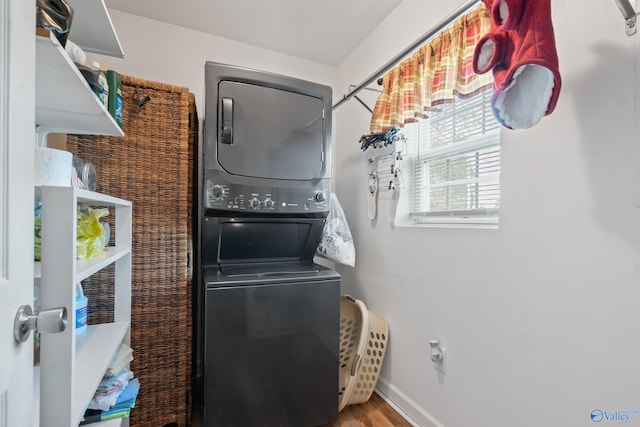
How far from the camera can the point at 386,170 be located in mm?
1952

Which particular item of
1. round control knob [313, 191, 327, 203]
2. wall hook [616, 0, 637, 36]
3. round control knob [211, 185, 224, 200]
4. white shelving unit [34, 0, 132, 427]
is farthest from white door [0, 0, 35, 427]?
wall hook [616, 0, 637, 36]

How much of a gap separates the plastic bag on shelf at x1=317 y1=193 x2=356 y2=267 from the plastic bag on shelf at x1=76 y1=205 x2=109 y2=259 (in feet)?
4.09

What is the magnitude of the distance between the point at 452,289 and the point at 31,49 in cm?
167

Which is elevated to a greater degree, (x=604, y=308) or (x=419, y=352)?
(x=604, y=308)

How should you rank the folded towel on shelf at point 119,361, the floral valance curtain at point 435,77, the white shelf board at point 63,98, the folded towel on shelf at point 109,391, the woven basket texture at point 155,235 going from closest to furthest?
the white shelf board at point 63,98, the folded towel on shelf at point 109,391, the folded towel on shelf at point 119,361, the floral valance curtain at point 435,77, the woven basket texture at point 155,235

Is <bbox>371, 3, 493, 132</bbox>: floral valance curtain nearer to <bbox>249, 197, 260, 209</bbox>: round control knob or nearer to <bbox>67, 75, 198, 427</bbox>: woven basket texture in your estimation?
<bbox>249, 197, 260, 209</bbox>: round control knob

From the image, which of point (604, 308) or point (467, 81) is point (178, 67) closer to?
point (467, 81)

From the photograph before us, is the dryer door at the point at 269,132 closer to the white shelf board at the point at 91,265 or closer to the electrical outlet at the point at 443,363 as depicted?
the white shelf board at the point at 91,265

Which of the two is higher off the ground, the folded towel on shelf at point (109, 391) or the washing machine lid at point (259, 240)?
the washing machine lid at point (259, 240)

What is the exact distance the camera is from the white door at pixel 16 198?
0.47 m

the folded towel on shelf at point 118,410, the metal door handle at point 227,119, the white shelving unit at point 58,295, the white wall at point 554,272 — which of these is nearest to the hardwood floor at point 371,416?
the white wall at point 554,272

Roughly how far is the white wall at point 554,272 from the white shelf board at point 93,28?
1.57 meters

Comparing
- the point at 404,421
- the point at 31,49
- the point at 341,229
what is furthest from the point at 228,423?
the point at 31,49

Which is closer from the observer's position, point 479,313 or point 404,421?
point 479,313
